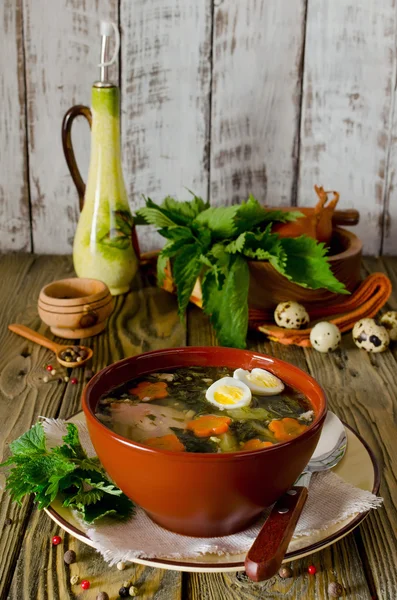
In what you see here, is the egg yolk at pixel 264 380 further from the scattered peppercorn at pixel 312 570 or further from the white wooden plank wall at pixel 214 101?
the white wooden plank wall at pixel 214 101

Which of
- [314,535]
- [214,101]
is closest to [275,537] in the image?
[314,535]

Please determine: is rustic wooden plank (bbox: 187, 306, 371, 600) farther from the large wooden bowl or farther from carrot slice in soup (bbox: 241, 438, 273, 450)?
the large wooden bowl

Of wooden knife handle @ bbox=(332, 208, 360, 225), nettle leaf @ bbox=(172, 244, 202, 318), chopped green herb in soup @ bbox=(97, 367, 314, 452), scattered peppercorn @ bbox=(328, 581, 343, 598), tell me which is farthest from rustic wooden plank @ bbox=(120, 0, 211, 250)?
scattered peppercorn @ bbox=(328, 581, 343, 598)

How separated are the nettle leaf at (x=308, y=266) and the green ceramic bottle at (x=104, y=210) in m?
0.33

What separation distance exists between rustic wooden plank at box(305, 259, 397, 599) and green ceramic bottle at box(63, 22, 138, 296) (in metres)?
0.42

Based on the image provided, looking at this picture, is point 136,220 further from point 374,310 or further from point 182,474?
point 182,474

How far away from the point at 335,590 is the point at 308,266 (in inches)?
25.7

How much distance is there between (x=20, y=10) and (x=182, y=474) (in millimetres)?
1252

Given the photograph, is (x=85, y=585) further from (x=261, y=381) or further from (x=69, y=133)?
(x=69, y=133)

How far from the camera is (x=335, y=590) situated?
2.07 ft

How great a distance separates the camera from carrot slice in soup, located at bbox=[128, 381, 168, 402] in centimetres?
73

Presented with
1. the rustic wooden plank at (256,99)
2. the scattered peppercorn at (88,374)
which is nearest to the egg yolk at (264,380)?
the scattered peppercorn at (88,374)

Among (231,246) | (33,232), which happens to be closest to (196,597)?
(231,246)

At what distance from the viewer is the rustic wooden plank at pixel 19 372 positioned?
2.36ft
